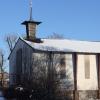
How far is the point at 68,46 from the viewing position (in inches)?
1738

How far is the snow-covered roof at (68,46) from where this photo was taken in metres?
41.8

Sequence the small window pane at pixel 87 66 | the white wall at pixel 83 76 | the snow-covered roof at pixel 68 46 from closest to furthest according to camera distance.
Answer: the snow-covered roof at pixel 68 46, the white wall at pixel 83 76, the small window pane at pixel 87 66

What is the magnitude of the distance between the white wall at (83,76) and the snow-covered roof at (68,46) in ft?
2.95

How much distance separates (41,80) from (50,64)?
7.65 feet

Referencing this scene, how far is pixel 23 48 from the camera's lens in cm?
4400

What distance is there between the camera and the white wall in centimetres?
4212

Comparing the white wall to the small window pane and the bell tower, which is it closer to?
the small window pane

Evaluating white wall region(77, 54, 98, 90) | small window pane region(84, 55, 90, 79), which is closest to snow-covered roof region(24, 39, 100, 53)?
small window pane region(84, 55, 90, 79)

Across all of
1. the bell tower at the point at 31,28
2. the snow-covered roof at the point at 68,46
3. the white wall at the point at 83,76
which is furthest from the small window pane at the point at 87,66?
the bell tower at the point at 31,28

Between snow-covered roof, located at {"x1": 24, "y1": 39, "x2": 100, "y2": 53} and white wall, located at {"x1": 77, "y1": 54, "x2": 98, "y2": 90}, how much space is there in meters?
Answer: 0.90

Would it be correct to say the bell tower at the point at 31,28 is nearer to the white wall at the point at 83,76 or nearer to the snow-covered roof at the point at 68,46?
the snow-covered roof at the point at 68,46

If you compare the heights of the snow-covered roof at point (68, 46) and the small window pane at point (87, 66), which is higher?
the snow-covered roof at point (68, 46)

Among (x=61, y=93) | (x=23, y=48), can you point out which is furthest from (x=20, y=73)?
(x=61, y=93)

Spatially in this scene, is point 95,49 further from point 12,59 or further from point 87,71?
point 12,59
